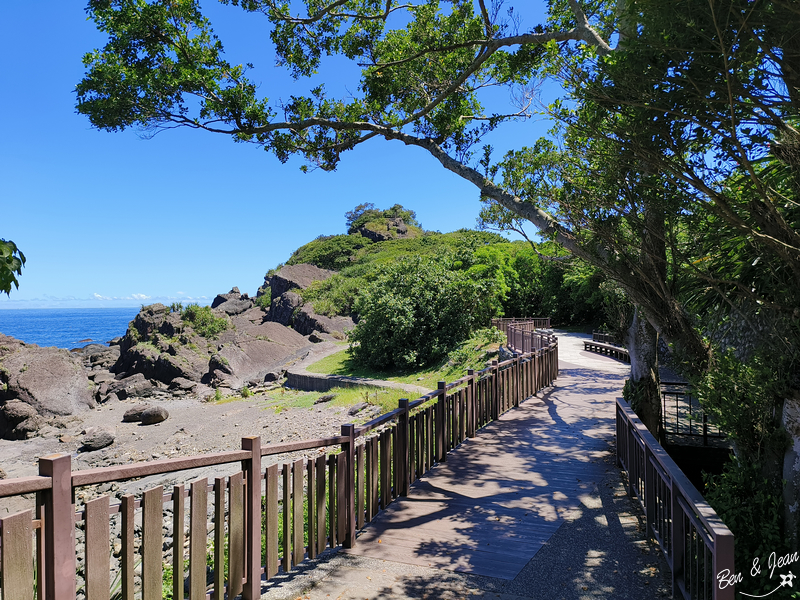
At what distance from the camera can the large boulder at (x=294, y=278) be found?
43500 mm

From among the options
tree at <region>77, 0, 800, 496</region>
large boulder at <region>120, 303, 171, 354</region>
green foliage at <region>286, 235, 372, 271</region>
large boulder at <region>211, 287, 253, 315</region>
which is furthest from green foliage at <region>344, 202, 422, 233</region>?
tree at <region>77, 0, 800, 496</region>

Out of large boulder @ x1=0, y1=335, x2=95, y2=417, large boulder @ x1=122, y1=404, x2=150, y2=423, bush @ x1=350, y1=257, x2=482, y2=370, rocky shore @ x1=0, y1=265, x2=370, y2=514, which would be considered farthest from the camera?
bush @ x1=350, y1=257, x2=482, y2=370

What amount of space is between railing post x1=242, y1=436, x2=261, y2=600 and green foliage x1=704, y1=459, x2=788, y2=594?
3.56 meters

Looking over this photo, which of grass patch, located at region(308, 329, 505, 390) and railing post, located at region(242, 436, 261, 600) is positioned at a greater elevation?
railing post, located at region(242, 436, 261, 600)

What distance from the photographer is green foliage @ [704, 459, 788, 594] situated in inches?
155

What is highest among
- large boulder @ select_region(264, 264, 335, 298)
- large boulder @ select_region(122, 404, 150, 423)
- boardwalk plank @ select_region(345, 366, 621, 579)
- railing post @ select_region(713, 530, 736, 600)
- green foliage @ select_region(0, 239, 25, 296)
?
large boulder @ select_region(264, 264, 335, 298)

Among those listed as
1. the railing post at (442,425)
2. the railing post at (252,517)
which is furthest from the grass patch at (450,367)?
the railing post at (252,517)

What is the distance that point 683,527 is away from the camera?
3756mm

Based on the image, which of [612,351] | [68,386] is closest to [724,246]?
[612,351]

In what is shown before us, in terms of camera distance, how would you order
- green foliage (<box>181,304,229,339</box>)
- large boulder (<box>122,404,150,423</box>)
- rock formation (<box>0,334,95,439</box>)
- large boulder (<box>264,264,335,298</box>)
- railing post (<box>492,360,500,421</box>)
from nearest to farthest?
railing post (<box>492,360,500,421</box>) < rock formation (<box>0,334,95,439</box>) < large boulder (<box>122,404,150,423</box>) < green foliage (<box>181,304,229,339</box>) < large boulder (<box>264,264,335,298</box>)

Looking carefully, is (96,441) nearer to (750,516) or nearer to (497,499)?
(497,499)

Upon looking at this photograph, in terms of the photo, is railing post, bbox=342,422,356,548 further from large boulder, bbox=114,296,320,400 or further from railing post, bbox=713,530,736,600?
large boulder, bbox=114,296,320,400

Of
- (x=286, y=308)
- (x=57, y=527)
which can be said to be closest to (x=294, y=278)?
(x=286, y=308)

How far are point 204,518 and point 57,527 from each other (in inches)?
35.8
